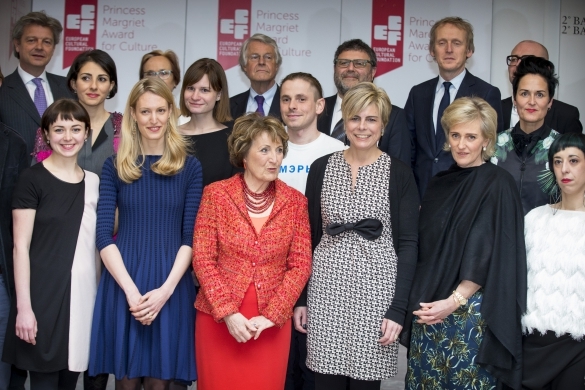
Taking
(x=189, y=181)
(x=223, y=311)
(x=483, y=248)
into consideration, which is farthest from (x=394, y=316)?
(x=189, y=181)

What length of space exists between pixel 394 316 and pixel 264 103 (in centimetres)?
237

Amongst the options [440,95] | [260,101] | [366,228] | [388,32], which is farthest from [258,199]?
[388,32]

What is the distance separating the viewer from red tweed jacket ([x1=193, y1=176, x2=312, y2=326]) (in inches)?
126

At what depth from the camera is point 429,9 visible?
6828 millimetres

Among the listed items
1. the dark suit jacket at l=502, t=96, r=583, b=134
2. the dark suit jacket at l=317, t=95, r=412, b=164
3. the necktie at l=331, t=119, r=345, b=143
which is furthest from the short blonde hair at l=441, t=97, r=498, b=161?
the dark suit jacket at l=502, t=96, r=583, b=134

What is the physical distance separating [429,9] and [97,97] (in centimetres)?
380

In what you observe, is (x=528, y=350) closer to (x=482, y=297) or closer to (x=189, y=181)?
(x=482, y=297)

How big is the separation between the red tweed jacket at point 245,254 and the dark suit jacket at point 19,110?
158 cm

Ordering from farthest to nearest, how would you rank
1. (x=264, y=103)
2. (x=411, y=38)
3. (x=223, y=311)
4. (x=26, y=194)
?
(x=411, y=38)
(x=264, y=103)
(x=26, y=194)
(x=223, y=311)

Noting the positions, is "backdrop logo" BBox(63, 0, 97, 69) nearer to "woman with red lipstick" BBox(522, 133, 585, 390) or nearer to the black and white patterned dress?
the black and white patterned dress

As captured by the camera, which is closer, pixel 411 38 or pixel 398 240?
pixel 398 240

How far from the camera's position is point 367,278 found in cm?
321

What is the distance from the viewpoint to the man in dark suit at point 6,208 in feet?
11.7

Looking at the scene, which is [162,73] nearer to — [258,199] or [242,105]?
[242,105]
